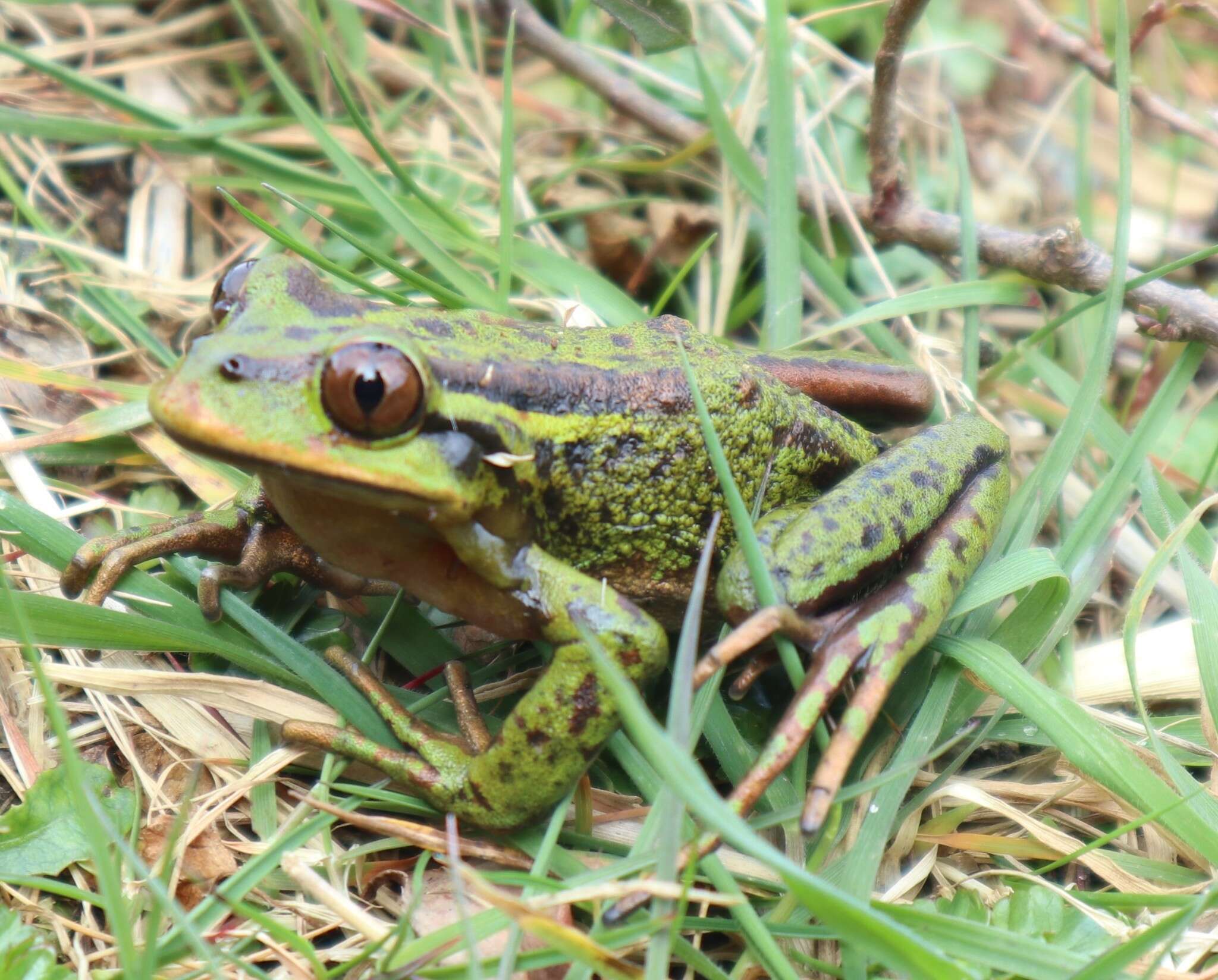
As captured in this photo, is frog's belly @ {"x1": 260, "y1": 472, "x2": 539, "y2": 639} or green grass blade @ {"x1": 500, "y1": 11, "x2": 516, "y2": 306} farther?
green grass blade @ {"x1": 500, "y1": 11, "x2": 516, "y2": 306}

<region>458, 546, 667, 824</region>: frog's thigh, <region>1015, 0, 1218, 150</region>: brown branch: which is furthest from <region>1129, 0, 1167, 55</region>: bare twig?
<region>458, 546, 667, 824</region>: frog's thigh

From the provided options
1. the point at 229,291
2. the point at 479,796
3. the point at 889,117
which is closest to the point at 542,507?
the point at 479,796

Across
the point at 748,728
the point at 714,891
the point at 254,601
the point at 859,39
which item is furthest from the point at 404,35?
the point at 714,891

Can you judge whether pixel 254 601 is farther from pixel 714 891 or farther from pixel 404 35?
pixel 404 35

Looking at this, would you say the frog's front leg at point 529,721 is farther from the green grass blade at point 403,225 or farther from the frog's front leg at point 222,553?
the green grass blade at point 403,225

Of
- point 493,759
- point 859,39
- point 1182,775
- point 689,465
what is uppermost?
point 859,39

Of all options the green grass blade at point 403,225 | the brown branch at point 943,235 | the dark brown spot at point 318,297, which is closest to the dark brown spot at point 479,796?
the dark brown spot at point 318,297

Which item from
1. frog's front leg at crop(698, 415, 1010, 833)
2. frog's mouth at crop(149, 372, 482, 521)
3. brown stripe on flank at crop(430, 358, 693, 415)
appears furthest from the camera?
brown stripe on flank at crop(430, 358, 693, 415)

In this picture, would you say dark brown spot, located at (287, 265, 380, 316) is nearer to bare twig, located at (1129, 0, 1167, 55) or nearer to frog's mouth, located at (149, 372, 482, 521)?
frog's mouth, located at (149, 372, 482, 521)
